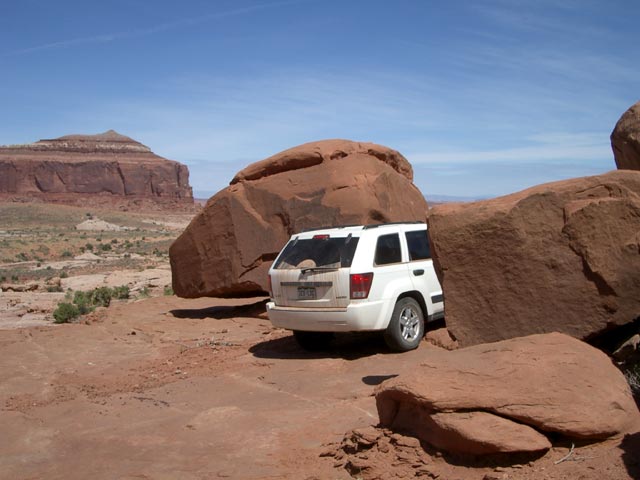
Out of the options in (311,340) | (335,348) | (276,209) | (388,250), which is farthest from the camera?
(276,209)

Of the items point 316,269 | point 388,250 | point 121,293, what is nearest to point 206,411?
point 316,269

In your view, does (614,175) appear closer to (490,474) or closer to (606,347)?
(606,347)

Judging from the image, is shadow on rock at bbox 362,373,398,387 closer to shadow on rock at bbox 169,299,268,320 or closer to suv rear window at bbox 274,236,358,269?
suv rear window at bbox 274,236,358,269

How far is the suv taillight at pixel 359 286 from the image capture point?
900 cm

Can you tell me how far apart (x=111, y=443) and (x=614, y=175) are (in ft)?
18.2

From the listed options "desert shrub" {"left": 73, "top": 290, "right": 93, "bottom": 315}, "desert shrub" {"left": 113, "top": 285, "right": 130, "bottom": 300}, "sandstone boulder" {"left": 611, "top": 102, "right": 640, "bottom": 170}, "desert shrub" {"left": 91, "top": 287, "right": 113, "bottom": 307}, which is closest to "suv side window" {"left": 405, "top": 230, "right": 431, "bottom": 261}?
"sandstone boulder" {"left": 611, "top": 102, "right": 640, "bottom": 170}

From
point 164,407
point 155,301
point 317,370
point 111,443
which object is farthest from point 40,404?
point 155,301

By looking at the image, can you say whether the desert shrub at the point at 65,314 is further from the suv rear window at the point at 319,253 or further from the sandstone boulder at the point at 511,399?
the sandstone boulder at the point at 511,399

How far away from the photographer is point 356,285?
9.02m

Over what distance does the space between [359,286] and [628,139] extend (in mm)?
3920

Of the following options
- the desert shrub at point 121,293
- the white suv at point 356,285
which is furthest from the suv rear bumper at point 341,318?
the desert shrub at point 121,293

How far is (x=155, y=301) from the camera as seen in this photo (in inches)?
659

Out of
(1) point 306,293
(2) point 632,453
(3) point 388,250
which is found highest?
→ (3) point 388,250

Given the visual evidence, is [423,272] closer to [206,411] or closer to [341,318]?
[341,318]
